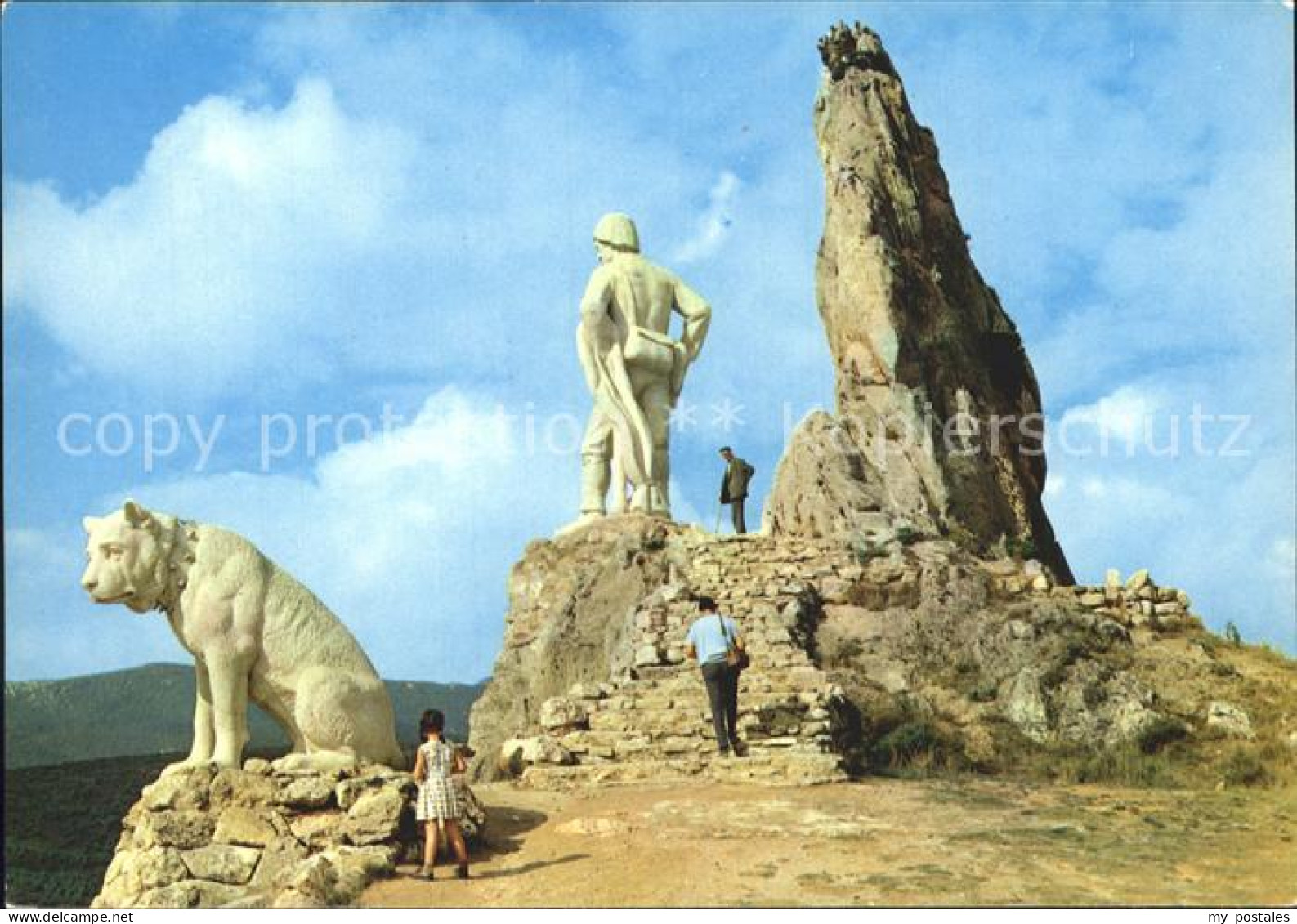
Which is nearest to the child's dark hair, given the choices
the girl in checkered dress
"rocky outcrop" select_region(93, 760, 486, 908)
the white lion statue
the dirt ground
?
the girl in checkered dress

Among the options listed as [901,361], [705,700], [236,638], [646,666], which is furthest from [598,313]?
[236,638]

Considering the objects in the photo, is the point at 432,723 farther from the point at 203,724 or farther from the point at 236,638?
the point at 203,724

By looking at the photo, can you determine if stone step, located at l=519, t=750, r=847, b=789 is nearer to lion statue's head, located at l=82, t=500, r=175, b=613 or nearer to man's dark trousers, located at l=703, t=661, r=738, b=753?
man's dark trousers, located at l=703, t=661, r=738, b=753

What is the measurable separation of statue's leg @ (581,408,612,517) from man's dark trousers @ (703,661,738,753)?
9.06 metres

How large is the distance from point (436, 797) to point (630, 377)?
1296 centimetres

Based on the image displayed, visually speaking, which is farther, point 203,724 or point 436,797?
point 203,724

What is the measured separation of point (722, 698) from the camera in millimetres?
11938

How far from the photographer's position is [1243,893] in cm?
836

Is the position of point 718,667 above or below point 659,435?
below

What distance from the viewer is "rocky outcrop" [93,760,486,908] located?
8.58 meters

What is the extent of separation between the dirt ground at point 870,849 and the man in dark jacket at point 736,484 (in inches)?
331

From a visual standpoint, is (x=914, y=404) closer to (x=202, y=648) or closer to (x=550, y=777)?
(x=550, y=777)

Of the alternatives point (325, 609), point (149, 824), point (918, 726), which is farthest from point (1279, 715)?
point (149, 824)

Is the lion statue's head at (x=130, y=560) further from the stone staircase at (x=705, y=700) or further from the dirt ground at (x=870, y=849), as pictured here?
the stone staircase at (x=705, y=700)
